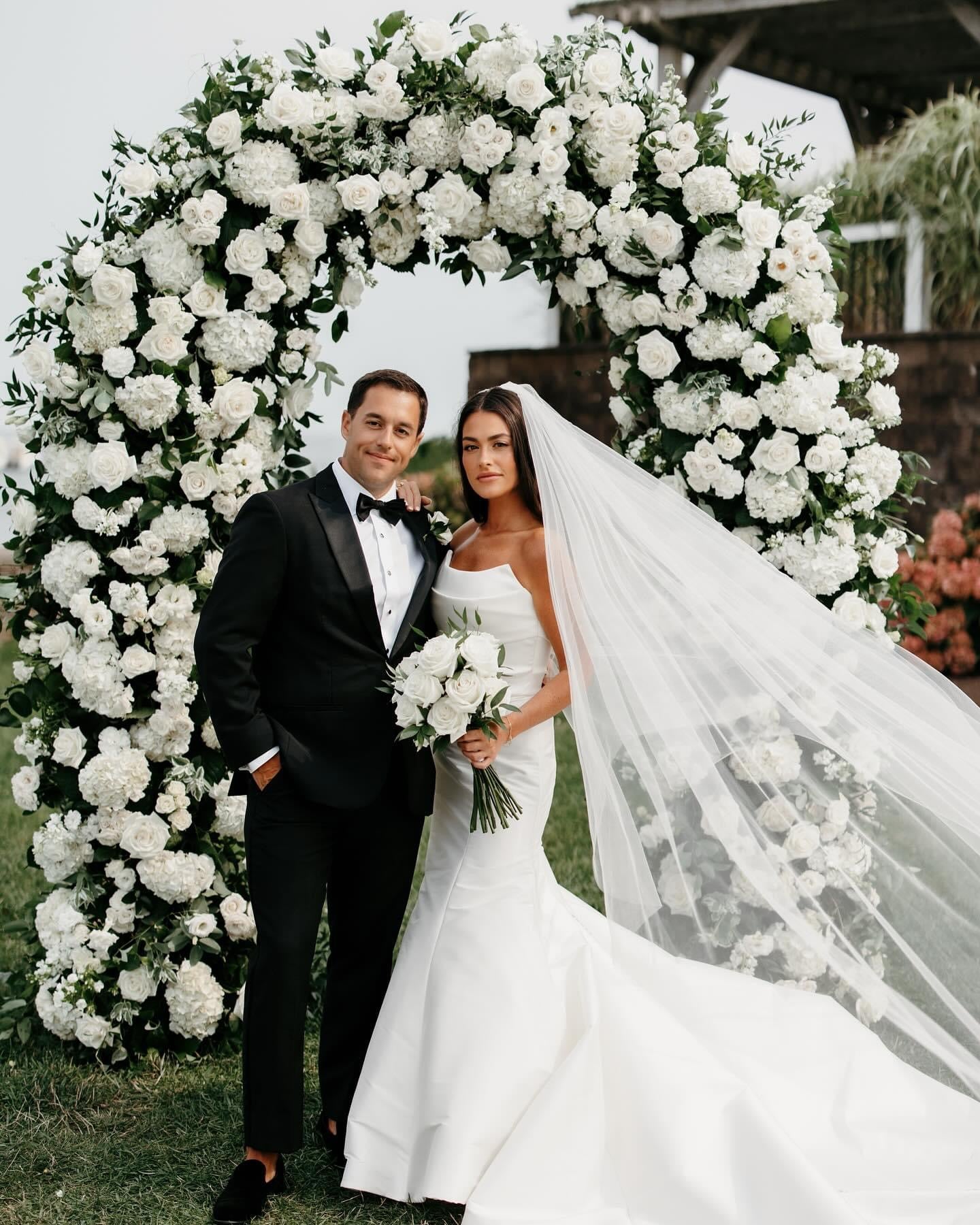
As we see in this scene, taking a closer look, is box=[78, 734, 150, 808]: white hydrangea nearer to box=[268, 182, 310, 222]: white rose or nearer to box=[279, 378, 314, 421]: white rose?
box=[279, 378, 314, 421]: white rose

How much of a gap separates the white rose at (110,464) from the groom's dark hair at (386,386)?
Result: 97cm

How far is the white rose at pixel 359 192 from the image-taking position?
14.3 ft

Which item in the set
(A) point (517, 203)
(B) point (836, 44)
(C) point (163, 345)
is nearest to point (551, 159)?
(A) point (517, 203)

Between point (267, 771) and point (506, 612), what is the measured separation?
800 millimetres

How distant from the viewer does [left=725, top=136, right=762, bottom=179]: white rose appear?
439 cm

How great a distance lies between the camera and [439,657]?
3350 mm

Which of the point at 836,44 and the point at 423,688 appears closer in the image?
the point at 423,688

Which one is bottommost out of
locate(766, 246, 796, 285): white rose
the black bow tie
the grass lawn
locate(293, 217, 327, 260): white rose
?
the grass lawn

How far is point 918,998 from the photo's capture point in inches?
142

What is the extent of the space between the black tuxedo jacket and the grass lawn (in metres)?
1.11

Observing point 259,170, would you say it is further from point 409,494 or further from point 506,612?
point 506,612

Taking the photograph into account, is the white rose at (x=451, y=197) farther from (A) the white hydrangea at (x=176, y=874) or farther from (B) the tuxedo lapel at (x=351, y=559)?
(A) the white hydrangea at (x=176, y=874)

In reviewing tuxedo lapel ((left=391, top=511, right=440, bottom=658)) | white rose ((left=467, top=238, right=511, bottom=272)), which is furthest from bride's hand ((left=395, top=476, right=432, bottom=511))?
white rose ((left=467, top=238, right=511, bottom=272))

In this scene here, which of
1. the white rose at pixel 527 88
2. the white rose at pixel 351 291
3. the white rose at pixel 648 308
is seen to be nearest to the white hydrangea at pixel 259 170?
the white rose at pixel 351 291
